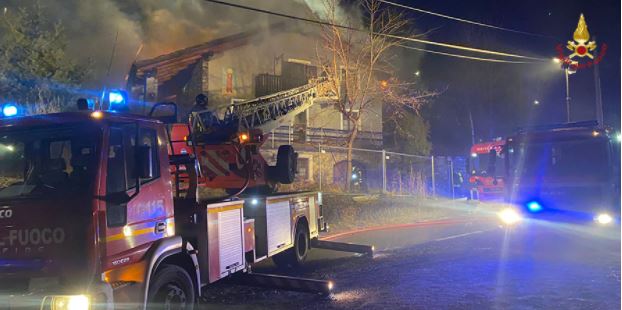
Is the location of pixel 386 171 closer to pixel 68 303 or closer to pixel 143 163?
pixel 143 163

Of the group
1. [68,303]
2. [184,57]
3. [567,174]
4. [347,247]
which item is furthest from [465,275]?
[184,57]

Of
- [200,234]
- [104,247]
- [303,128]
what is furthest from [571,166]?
[303,128]

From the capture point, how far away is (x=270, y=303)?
6.07 meters

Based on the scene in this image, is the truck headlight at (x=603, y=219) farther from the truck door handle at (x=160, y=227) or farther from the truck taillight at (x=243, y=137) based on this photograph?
the truck door handle at (x=160, y=227)

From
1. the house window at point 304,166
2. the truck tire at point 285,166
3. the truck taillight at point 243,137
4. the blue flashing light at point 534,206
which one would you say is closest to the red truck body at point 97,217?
the truck taillight at point 243,137

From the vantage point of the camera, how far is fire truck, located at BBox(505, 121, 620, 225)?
10.3m

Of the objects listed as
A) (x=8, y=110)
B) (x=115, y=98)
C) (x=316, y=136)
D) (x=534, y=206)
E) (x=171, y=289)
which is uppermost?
(x=316, y=136)

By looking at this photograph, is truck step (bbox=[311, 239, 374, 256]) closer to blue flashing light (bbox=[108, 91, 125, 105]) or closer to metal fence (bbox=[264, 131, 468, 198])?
blue flashing light (bbox=[108, 91, 125, 105])

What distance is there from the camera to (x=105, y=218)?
12.5 ft

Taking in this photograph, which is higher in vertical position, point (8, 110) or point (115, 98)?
point (115, 98)

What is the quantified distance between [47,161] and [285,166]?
14.0 feet

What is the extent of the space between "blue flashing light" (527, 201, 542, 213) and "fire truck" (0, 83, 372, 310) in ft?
24.2

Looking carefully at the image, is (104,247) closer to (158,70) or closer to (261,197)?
(261,197)

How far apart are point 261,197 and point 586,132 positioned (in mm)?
7754
